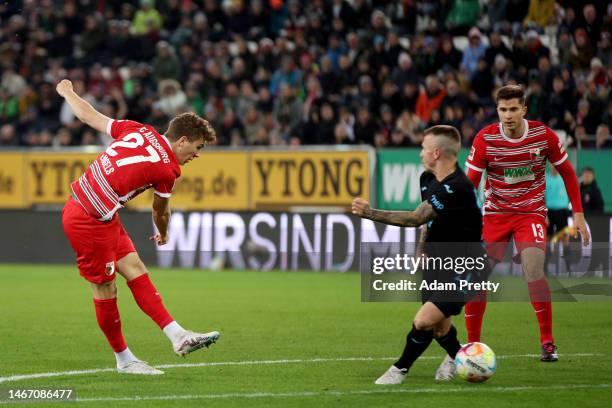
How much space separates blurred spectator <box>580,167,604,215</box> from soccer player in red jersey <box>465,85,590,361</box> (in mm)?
8458

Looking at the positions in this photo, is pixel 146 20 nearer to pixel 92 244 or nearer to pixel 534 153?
pixel 534 153

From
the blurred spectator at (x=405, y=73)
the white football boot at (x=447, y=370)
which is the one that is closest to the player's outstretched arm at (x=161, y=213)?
the white football boot at (x=447, y=370)

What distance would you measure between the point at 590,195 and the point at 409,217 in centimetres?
1107

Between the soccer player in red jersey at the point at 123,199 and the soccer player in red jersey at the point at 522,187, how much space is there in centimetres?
269

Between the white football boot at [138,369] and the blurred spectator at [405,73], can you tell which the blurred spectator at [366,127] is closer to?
the blurred spectator at [405,73]

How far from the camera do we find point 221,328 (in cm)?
1222

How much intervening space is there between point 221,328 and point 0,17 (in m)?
18.0

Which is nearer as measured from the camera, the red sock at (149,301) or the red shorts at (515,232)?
the red sock at (149,301)

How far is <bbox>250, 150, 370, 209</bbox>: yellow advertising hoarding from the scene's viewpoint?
20.1m

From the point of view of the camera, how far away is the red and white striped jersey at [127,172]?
846cm

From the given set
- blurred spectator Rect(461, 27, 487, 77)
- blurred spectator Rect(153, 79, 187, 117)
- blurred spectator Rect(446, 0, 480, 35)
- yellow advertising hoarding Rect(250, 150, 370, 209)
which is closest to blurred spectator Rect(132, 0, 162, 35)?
blurred spectator Rect(153, 79, 187, 117)

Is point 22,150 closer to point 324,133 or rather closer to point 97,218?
point 324,133

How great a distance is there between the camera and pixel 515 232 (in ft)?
33.0

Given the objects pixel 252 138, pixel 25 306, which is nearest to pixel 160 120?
pixel 252 138
